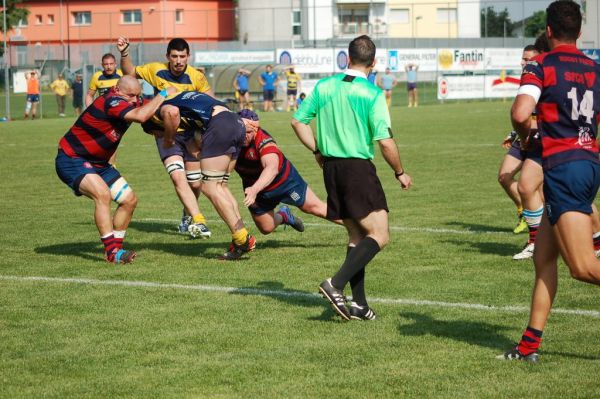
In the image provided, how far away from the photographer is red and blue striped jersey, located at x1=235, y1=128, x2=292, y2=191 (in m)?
10.1

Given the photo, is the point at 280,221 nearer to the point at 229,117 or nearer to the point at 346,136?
the point at 229,117

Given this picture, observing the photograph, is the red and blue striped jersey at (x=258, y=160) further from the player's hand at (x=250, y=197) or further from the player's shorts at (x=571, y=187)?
the player's shorts at (x=571, y=187)

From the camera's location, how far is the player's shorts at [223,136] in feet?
32.2

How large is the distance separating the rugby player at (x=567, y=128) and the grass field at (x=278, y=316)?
2.46 feet

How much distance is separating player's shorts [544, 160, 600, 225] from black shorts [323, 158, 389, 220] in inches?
65.1

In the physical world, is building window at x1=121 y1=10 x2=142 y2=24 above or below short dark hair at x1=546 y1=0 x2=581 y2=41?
above

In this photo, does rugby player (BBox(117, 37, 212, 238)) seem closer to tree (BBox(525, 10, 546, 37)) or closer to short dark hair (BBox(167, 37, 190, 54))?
short dark hair (BBox(167, 37, 190, 54))

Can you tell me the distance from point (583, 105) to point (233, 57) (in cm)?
4560

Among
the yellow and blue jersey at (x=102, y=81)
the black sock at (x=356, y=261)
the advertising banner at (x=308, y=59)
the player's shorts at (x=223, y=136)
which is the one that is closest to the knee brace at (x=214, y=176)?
the player's shorts at (x=223, y=136)

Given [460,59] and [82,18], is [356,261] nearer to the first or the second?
[460,59]

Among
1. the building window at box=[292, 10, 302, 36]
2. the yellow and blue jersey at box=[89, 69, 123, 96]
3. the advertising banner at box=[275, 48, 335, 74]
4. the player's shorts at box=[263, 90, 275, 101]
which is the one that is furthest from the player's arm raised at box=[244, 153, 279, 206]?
the building window at box=[292, 10, 302, 36]

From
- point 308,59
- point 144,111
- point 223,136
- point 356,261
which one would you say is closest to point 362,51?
point 356,261

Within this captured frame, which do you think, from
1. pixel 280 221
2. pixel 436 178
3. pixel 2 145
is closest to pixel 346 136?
pixel 280 221

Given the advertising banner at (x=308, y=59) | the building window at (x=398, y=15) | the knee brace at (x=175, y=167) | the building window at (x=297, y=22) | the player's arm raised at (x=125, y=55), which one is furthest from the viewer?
the building window at (x=398, y=15)
